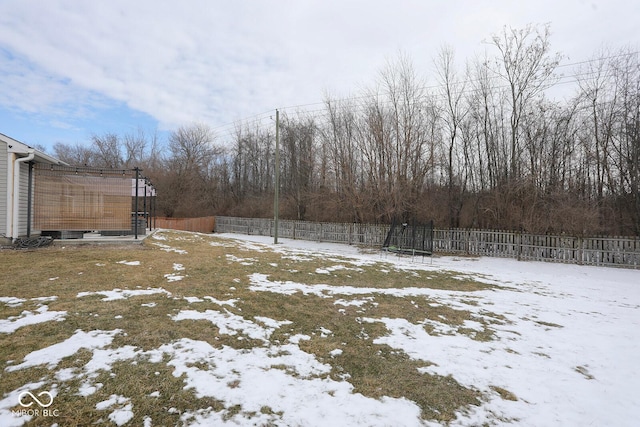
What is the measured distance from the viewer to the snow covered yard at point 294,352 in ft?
8.45

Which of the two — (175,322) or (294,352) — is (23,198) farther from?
(294,352)

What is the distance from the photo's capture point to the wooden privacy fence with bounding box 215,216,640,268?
11.8m

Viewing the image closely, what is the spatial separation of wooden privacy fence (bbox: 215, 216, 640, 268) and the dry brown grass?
7.16 m

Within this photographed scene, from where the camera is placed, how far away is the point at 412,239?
14711 mm

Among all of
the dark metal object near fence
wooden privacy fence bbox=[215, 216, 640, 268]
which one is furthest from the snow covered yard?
the dark metal object near fence

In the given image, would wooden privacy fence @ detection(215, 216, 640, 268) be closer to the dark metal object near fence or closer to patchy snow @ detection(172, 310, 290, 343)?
the dark metal object near fence

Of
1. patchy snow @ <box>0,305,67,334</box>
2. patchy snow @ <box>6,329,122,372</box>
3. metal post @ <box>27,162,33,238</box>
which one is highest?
metal post @ <box>27,162,33,238</box>

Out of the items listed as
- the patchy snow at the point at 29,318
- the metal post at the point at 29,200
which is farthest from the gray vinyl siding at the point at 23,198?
the patchy snow at the point at 29,318

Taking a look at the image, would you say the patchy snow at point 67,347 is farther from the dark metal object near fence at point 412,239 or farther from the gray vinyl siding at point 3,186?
the dark metal object near fence at point 412,239

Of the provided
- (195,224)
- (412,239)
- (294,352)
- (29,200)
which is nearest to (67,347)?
(294,352)

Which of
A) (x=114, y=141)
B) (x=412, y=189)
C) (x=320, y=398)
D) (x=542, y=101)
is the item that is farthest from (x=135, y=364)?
(x=114, y=141)

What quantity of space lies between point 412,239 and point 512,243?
461 centimetres

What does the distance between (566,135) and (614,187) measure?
3439 mm

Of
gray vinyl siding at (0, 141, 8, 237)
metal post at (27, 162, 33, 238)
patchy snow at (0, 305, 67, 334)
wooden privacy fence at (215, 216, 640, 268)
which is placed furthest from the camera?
wooden privacy fence at (215, 216, 640, 268)
